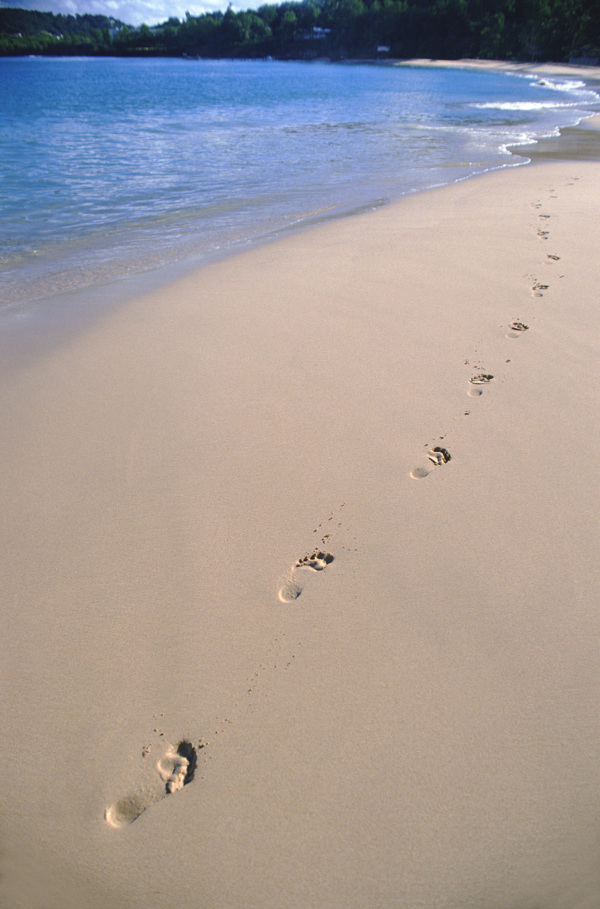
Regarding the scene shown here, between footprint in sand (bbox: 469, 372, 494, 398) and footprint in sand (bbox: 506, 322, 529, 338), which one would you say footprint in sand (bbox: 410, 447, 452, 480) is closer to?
footprint in sand (bbox: 469, 372, 494, 398)

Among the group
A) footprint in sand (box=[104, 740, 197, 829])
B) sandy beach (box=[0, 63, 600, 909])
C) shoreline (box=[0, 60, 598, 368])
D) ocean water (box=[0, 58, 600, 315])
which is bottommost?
footprint in sand (box=[104, 740, 197, 829])

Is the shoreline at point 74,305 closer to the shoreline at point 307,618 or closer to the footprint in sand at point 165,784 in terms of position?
the shoreline at point 307,618

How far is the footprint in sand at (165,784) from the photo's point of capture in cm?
130

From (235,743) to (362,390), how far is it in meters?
1.93

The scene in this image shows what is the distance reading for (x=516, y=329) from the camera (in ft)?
10.9

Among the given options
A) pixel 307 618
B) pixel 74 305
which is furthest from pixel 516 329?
pixel 74 305

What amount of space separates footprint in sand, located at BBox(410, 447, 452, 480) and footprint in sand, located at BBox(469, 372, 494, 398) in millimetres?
556

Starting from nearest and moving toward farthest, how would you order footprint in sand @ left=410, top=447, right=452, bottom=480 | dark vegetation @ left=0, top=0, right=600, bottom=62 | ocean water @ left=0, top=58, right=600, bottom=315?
footprint in sand @ left=410, top=447, right=452, bottom=480 < ocean water @ left=0, top=58, right=600, bottom=315 < dark vegetation @ left=0, top=0, right=600, bottom=62

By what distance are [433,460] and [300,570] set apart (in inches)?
35.0

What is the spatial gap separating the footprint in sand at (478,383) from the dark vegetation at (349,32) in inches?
2708

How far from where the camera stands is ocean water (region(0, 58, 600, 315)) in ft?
17.8

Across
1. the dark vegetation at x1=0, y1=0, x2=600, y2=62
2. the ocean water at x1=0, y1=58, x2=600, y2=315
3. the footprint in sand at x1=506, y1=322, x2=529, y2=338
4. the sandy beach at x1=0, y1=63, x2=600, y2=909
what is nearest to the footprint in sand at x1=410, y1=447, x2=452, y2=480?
the sandy beach at x1=0, y1=63, x2=600, y2=909

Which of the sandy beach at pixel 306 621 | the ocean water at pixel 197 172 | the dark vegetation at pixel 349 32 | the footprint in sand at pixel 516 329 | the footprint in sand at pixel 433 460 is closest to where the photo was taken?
the sandy beach at pixel 306 621

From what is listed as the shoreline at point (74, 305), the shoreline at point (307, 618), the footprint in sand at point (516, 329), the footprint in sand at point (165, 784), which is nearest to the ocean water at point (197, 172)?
the shoreline at point (74, 305)
